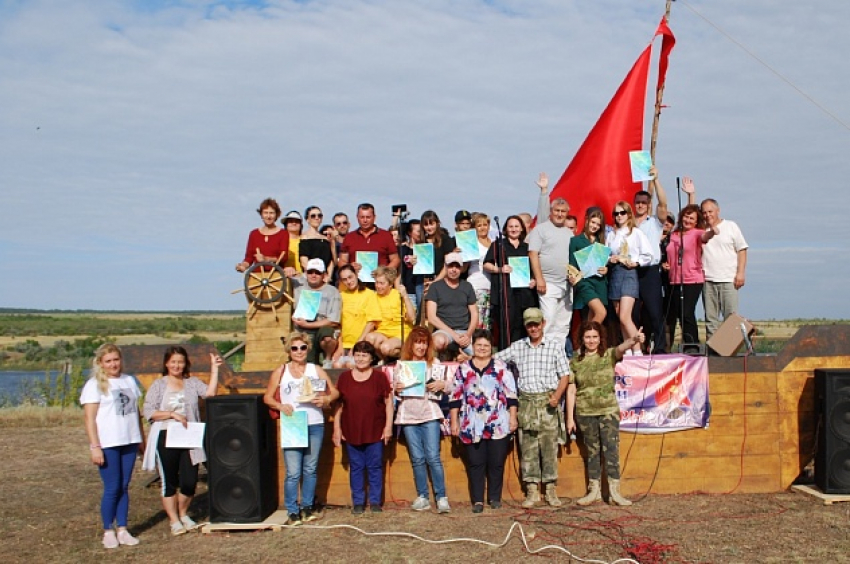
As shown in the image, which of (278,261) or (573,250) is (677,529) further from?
(278,261)

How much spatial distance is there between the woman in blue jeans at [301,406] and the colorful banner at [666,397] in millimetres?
2703

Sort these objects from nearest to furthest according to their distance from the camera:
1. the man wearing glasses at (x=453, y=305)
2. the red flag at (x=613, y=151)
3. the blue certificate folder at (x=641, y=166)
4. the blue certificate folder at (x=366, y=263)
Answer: the man wearing glasses at (x=453, y=305) → the blue certificate folder at (x=366, y=263) → the blue certificate folder at (x=641, y=166) → the red flag at (x=613, y=151)

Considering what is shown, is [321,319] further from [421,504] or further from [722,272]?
[722,272]

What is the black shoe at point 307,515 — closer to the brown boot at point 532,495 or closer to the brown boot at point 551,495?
the brown boot at point 532,495

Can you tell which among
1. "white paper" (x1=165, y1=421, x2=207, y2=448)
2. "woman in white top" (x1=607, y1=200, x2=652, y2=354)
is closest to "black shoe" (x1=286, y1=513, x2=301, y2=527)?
"white paper" (x1=165, y1=421, x2=207, y2=448)

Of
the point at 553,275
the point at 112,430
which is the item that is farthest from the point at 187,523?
the point at 553,275

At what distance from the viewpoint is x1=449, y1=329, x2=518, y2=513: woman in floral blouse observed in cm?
729

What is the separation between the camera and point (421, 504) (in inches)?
292

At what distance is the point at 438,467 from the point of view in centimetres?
742

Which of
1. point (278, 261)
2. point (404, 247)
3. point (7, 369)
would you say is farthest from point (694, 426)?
point (7, 369)

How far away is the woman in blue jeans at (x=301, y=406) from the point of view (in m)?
7.12

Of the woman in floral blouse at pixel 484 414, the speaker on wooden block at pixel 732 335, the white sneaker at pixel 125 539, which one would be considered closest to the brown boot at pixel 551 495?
the woman in floral blouse at pixel 484 414

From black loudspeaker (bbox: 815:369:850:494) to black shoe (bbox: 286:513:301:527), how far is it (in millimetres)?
4550

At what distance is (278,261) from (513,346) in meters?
2.70
